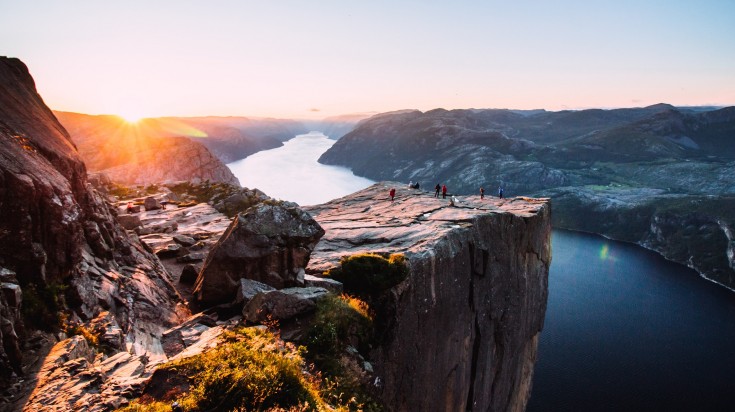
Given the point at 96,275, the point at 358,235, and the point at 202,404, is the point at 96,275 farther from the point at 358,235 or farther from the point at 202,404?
the point at 358,235

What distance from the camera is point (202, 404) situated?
376 inches

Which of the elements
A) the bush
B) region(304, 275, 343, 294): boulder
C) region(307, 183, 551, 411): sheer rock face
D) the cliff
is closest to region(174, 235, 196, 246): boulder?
region(307, 183, 551, 411): sheer rock face

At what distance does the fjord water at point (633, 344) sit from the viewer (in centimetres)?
7681

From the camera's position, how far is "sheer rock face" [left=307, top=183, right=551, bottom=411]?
73.5 feet

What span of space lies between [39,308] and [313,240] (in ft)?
38.1

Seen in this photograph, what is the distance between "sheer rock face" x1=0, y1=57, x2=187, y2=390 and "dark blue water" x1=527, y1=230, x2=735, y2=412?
76.7 m

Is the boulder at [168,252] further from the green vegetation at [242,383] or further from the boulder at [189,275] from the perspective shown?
the green vegetation at [242,383]

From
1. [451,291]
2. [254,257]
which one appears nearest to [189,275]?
[254,257]

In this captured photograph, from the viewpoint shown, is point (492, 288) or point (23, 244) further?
point (492, 288)

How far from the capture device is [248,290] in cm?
1778

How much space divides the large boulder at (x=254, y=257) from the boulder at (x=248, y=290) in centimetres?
78

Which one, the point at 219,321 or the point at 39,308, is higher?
the point at 39,308

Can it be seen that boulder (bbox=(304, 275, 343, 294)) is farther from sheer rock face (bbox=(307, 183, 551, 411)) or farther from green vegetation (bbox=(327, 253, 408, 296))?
sheer rock face (bbox=(307, 183, 551, 411))

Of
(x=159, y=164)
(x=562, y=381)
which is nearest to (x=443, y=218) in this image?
(x=562, y=381)
